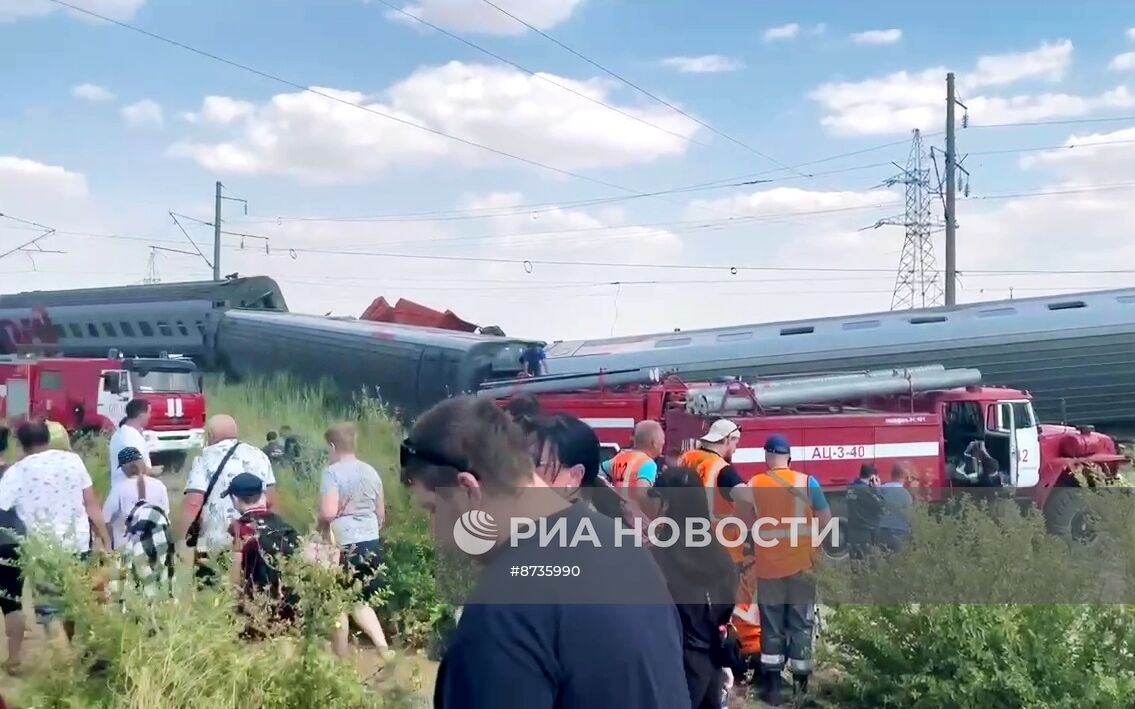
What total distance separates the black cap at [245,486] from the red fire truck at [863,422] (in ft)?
22.6

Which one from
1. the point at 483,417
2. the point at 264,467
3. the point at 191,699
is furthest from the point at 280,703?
the point at 264,467

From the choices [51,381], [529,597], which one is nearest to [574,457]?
[529,597]

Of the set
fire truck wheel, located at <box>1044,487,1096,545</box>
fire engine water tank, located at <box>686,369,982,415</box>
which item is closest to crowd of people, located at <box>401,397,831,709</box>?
fire truck wheel, located at <box>1044,487,1096,545</box>

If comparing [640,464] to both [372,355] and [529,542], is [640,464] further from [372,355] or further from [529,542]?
[372,355]

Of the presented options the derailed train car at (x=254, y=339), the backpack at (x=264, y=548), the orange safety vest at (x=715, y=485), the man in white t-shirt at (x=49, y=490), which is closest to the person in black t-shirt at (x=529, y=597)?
the backpack at (x=264, y=548)

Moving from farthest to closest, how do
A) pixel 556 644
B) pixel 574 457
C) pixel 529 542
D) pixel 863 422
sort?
pixel 863 422
pixel 574 457
pixel 529 542
pixel 556 644

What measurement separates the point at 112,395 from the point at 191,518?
14492 mm

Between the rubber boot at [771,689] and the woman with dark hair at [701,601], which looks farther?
the rubber boot at [771,689]

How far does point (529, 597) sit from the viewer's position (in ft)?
5.60

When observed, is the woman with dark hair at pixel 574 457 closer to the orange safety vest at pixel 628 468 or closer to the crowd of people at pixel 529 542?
the crowd of people at pixel 529 542

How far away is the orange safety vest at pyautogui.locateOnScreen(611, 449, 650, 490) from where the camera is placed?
5906 mm

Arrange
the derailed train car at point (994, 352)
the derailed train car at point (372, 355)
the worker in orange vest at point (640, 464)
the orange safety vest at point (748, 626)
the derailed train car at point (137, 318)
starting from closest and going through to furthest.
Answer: the worker in orange vest at point (640, 464) → the orange safety vest at point (748, 626) → the derailed train car at point (372, 355) → the derailed train car at point (994, 352) → the derailed train car at point (137, 318)

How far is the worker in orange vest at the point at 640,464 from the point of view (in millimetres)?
5832

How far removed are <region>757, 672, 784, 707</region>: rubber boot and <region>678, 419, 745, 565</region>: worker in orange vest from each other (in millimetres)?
917
